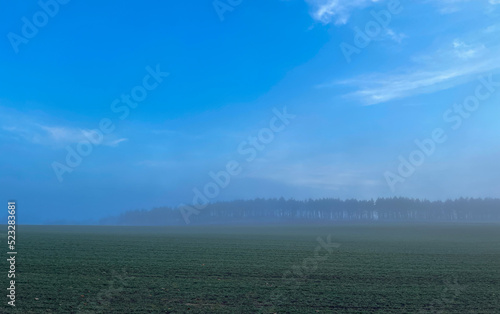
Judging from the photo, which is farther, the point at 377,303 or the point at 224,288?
the point at 224,288

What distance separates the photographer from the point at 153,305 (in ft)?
54.2

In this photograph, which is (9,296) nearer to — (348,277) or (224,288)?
(224,288)

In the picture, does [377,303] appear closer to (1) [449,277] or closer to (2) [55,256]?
(1) [449,277]

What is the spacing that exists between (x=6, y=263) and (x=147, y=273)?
1071cm

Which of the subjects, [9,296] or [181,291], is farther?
[181,291]

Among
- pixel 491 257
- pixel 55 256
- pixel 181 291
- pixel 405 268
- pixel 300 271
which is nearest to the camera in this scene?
pixel 181 291

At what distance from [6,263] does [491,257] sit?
39972 millimetres

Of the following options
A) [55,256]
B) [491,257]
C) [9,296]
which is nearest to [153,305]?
[9,296]

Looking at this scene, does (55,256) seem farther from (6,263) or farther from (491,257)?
(491,257)

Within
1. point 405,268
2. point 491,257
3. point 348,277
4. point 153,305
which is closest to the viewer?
point 153,305

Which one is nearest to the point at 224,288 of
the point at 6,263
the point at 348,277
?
the point at 348,277

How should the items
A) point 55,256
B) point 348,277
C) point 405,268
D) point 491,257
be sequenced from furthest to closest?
point 491,257 → point 55,256 → point 405,268 → point 348,277

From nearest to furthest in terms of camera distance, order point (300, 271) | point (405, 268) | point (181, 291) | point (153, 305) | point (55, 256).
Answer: point (153, 305) → point (181, 291) → point (300, 271) → point (405, 268) → point (55, 256)

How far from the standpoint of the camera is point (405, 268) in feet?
90.7
